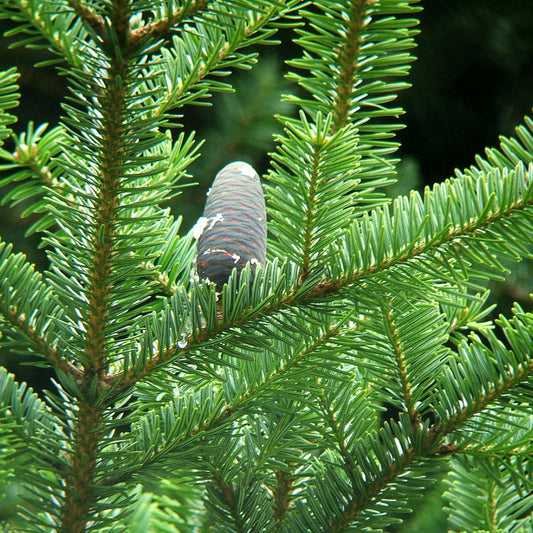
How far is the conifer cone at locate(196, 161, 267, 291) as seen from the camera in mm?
486

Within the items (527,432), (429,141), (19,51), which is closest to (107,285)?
(527,432)

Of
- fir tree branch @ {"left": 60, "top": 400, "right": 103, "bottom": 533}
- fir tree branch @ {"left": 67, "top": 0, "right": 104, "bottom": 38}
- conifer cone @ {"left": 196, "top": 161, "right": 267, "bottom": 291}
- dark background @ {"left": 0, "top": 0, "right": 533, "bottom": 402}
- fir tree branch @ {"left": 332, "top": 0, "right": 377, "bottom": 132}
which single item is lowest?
fir tree branch @ {"left": 60, "top": 400, "right": 103, "bottom": 533}

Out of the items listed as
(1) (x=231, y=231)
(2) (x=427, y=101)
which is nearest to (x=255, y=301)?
(1) (x=231, y=231)

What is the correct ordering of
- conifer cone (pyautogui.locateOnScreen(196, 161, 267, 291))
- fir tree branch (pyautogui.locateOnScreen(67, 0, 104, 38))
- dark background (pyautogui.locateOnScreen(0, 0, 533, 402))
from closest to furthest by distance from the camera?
fir tree branch (pyautogui.locateOnScreen(67, 0, 104, 38)), conifer cone (pyautogui.locateOnScreen(196, 161, 267, 291)), dark background (pyautogui.locateOnScreen(0, 0, 533, 402))

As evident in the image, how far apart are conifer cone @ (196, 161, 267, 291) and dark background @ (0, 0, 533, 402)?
0.97 m

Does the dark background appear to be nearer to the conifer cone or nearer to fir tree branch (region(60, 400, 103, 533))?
the conifer cone

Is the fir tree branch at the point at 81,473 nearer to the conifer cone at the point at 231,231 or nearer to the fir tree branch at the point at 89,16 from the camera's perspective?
the conifer cone at the point at 231,231

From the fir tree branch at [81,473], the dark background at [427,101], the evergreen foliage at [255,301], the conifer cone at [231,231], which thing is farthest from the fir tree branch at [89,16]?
the dark background at [427,101]

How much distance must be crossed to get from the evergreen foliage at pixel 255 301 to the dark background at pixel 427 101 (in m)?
0.96

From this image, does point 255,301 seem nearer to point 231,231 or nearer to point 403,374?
point 231,231

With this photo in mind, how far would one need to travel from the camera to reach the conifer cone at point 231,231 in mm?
486

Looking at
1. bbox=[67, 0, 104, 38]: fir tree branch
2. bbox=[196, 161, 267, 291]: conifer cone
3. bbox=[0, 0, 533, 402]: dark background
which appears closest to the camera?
bbox=[67, 0, 104, 38]: fir tree branch

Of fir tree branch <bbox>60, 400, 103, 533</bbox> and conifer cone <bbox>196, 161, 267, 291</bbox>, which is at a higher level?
conifer cone <bbox>196, 161, 267, 291</bbox>

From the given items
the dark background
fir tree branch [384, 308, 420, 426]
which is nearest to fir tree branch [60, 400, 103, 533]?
fir tree branch [384, 308, 420, 426]
